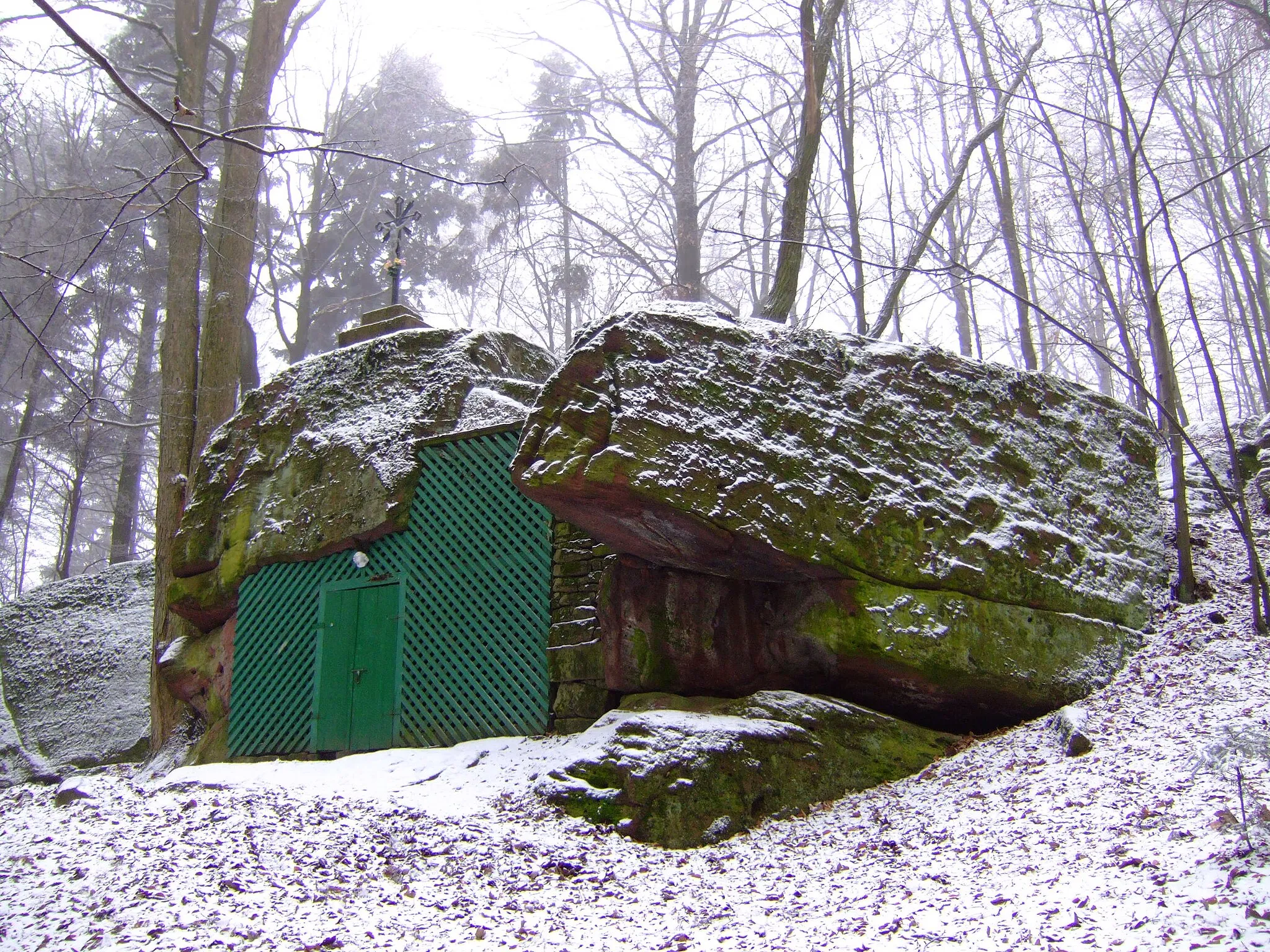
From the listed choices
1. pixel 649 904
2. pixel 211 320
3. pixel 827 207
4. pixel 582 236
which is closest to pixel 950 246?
Result: pixel 827 207

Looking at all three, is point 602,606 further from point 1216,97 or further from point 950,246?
point 1216,97

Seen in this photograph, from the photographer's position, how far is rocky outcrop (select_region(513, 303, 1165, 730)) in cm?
582

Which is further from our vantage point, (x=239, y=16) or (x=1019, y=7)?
(x=239, y=16)

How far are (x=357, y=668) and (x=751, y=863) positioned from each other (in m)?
4.58

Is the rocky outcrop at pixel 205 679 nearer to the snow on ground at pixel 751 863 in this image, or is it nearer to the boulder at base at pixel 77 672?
the boulder at base at pixel 77 672

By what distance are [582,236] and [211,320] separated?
35.0 ft

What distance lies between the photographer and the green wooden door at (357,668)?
7.70 meters

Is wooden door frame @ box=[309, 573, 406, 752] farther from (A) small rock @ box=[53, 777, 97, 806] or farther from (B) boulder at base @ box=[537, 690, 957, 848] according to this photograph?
(B) boulder at base @ box=[537, 690, 957, 848]

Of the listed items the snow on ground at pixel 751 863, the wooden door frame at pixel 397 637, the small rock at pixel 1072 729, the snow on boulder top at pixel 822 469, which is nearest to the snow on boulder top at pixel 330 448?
the wooden door frame at pixel 397 637

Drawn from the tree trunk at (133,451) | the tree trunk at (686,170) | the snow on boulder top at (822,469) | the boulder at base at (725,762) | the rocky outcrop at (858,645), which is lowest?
the boulder at base at (725,762)

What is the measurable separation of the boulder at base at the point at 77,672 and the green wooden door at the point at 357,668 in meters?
4.17

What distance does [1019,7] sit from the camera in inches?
357

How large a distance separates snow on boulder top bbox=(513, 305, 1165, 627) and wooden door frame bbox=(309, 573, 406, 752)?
2509 mm

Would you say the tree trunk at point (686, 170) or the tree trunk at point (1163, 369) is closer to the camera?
the tree trunk at point (1163, 369)
